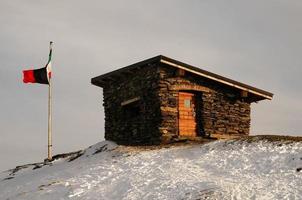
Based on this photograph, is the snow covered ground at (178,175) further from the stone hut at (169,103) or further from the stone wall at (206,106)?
the stone wall at (206,106)

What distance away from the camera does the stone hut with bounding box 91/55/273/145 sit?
2347 cm

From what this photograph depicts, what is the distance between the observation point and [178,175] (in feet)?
53.5

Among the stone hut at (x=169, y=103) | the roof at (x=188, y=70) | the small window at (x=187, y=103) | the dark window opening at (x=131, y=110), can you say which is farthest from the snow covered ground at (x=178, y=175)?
the roof at (x=188, y=70)

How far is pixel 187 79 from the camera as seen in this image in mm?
24312

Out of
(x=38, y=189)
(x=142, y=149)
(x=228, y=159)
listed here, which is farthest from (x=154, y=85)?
(x=38, y=189)

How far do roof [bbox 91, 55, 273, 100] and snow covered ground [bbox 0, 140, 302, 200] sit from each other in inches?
168

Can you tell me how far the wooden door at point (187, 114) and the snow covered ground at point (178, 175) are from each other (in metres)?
3.04

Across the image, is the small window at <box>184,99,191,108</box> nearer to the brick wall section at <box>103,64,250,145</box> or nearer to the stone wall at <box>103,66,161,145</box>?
the brick wall section at <box>103,64,250,145</box>

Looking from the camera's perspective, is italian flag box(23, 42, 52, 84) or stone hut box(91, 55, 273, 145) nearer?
stone hut box(91, 55, 273, 145)

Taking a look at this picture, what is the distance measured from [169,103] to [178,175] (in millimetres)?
7573

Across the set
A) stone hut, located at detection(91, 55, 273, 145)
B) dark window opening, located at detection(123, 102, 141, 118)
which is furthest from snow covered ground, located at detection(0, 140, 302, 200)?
dark window opening, located at detection(123, 102, 141, 118)

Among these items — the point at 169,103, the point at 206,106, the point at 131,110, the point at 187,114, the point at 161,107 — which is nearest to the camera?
the point at 161,107

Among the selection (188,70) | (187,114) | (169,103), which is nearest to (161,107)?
(169,103)

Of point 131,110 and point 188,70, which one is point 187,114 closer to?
point 188,70
